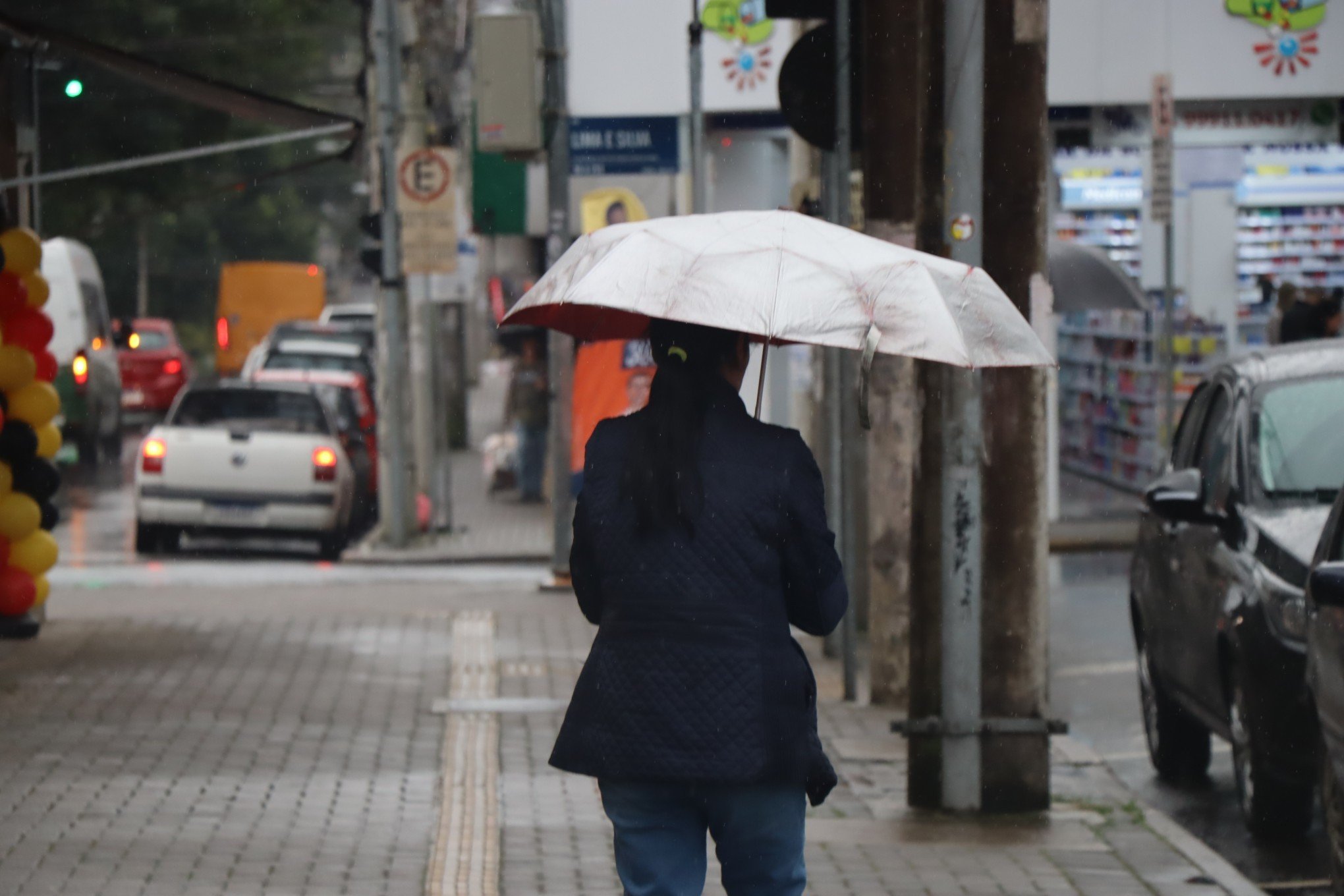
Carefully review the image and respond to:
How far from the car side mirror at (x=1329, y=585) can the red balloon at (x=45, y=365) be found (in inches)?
306

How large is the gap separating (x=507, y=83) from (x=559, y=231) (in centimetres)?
111

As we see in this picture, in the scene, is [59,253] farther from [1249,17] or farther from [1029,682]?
[1029,682]

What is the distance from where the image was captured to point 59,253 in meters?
27.4

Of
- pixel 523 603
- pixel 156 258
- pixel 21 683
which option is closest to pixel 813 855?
pixel 21 683

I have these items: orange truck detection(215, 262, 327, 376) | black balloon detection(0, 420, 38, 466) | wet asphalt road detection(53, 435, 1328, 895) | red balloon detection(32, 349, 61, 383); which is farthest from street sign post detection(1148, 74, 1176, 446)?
orange truck detection(215, 262, 327, 376)

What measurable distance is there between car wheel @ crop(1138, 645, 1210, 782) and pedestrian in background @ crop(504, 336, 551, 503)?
14544 millimetres

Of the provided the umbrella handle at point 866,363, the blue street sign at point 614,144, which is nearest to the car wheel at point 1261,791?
the umbrella handle at point 866,363

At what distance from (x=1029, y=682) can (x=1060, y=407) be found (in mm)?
17810

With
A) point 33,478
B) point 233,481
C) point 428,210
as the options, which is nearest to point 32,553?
point 33,478

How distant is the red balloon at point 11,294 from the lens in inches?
440

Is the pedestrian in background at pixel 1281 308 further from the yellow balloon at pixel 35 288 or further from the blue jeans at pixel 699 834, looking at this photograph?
the blue jeans at pixel 699 834

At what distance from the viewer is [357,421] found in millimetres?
23016

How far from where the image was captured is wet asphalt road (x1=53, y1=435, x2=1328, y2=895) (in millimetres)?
7625

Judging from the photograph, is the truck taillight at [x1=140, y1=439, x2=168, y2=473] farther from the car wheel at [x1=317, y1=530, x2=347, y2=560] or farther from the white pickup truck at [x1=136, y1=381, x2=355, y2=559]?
the car wheel at [x1=317, y1=530, x2=347, y2=560]
